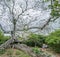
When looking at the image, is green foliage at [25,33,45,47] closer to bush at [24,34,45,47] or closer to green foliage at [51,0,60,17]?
bush at [24,34,45,47]

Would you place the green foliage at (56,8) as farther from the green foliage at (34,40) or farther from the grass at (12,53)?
the grass at (12,53)

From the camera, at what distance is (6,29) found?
9.19 m

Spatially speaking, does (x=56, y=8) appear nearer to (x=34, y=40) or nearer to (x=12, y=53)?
(x=34, y=40)

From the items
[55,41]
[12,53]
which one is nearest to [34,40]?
[55,41]

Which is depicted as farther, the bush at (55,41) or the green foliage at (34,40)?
the green foliage at (34,40)

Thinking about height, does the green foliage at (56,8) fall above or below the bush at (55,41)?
above

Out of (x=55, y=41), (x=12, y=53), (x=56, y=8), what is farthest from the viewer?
(x=56, y=8)

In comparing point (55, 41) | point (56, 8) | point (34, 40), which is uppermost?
point (56, 8)

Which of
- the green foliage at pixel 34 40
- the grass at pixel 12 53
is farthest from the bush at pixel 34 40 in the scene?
the grass at pixel 12 53

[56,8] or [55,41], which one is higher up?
[56,8]

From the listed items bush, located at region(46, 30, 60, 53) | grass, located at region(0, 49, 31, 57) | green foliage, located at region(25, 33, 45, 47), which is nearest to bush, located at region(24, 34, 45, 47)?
green foliage, located at region(25, 33, 45, 47)

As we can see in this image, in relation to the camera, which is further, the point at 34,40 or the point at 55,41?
the point at 34,40

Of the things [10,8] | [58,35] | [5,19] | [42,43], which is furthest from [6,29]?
[58,35]

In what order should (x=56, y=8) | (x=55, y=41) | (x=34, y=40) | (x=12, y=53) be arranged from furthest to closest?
(x=34, y=40)
(x=56, y=8)
(x=55, y=41)
(x=12, y=53)
